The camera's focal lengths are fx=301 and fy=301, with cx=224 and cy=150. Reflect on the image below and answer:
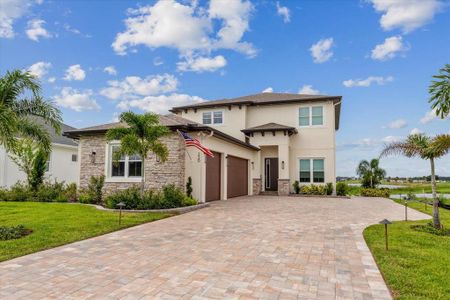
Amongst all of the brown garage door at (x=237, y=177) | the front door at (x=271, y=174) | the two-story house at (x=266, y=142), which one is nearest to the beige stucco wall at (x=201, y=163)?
the two-story house at (x=266, y=142)

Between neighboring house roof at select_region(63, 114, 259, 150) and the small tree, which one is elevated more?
neighboring house roof at select_region(63, 114, 259, 150)

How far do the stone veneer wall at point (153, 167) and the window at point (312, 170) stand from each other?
11.1 m

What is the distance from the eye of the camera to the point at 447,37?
12.4 m

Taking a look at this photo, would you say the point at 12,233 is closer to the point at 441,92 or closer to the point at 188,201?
the point at 188,201

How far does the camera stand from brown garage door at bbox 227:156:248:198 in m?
17.7

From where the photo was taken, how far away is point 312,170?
2144 cm

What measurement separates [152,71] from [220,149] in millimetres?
8771

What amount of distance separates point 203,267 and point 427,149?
754cm

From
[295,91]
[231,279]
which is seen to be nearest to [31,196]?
[231,279]

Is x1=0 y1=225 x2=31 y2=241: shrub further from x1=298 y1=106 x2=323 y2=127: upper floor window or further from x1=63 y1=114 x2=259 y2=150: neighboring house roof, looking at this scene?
x1=298 y1=106 x2=323 y2=127: upper floor window

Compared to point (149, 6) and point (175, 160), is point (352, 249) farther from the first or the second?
point (149, 6)

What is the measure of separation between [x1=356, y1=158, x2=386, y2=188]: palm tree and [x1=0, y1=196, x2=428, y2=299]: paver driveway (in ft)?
63.2

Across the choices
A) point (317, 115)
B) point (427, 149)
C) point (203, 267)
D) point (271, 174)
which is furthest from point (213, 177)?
point (203, 267)

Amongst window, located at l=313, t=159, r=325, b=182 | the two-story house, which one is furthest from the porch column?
window, located at l=313, t=159, r=325, b=182
